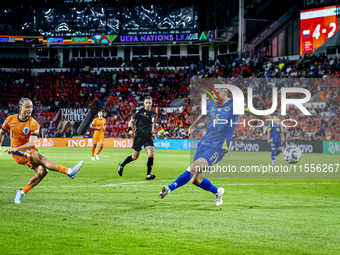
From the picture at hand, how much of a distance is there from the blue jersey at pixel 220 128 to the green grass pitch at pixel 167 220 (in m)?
1.27

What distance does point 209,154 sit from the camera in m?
8.45

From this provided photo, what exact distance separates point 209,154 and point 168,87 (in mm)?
36809

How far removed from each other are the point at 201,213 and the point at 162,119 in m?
31.8

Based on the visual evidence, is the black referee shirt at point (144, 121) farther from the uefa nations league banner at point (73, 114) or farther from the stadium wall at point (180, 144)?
the uefa nations league banner at point (73, 114)

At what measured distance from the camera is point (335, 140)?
1178 inches

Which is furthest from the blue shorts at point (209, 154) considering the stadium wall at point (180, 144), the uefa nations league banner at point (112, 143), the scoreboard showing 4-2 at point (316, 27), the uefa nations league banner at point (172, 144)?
the scoreboard showing 4-2 at point (316, 27)

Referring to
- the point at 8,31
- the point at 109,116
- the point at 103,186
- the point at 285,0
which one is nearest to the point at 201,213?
the point at 103,186

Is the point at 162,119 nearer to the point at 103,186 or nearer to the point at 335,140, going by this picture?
the point at 335,140

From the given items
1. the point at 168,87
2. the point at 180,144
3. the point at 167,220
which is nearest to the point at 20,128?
the point at 167,220

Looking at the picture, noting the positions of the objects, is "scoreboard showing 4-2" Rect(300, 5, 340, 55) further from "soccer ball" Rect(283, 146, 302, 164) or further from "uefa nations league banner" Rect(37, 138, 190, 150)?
"soccer ball" Rect(283, 146, 302, 164)

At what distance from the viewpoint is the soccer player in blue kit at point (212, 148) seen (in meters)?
8.40

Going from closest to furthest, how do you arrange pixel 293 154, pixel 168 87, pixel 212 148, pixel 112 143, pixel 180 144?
pixel 212 148, pixel 293 154, pixel 180 144, pixel 112 143, pixel 168 87

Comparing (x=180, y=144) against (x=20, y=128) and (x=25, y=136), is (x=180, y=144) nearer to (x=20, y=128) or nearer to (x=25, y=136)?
(x=25, y=136)

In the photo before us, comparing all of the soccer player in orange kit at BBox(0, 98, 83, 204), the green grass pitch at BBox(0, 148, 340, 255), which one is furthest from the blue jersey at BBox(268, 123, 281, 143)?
the soccer player in orange kit at BBox(0, 98, 83, 204)
